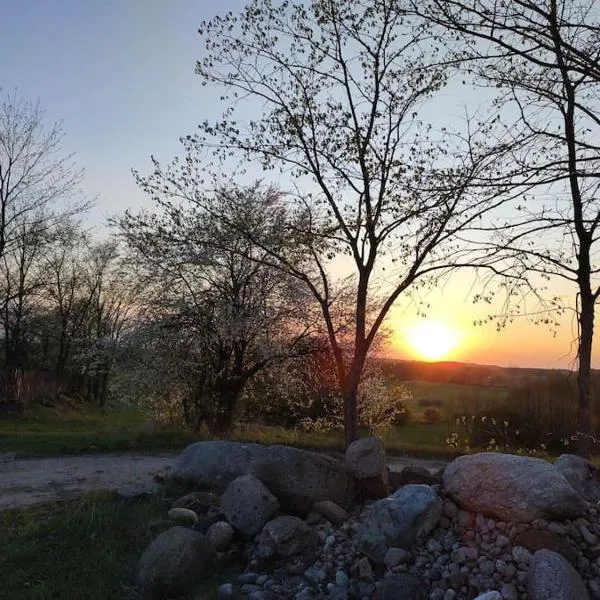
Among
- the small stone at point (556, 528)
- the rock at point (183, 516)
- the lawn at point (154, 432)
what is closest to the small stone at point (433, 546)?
the small stone at point (556, 528)

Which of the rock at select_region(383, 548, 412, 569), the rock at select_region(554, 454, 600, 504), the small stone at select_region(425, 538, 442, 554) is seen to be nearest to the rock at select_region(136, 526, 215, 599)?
the rock at select_region(383, 548, 412, 569)

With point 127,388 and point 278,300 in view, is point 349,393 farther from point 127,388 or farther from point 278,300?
point 127,388

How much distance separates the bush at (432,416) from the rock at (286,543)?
83.7 feet

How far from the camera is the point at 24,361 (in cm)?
3634

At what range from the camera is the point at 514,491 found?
5.87m

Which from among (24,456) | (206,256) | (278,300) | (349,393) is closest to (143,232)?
(206,256)

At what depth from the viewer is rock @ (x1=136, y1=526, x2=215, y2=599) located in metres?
5.75

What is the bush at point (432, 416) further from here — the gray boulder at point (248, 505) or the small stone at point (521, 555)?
the small stone at point (521, 555)

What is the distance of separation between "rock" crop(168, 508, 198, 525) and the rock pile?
22.2 inches

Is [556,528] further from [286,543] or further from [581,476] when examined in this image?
[286,543]

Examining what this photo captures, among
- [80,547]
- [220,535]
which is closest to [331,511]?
[220,535]

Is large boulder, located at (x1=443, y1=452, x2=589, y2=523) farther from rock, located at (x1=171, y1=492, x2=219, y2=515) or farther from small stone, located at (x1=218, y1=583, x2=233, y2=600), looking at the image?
rock, located at (x1=171, y1=492, x2=219, y2=515)

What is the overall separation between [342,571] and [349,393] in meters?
7.27

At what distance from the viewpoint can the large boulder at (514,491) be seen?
5742 mm
